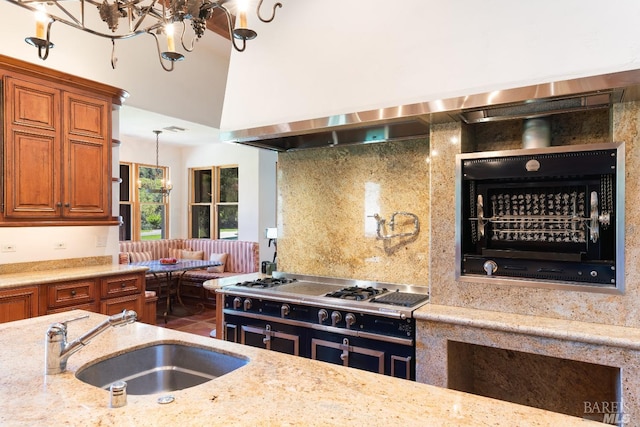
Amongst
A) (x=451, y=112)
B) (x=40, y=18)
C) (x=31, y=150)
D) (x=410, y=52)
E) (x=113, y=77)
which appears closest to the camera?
(x=40, y=18)

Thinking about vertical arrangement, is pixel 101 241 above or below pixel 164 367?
above

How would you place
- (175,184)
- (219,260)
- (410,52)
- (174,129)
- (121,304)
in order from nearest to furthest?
(410,52) < (121,304) < (174,129) < (219,260) < (175,184)

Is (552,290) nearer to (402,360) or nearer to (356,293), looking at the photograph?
(402,360)

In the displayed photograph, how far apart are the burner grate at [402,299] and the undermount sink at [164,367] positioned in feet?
4.20

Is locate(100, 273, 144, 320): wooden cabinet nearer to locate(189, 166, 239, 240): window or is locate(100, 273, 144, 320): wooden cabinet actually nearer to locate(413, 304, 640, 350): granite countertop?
locate(413, 304, 640, 350): granite countertop

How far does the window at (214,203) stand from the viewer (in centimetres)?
792

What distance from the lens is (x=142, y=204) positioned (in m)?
7.72

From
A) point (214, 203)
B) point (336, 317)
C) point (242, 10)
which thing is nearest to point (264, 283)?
point (336, 317)

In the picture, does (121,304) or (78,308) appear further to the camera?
(121,304)

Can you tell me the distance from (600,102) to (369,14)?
56.4 inches

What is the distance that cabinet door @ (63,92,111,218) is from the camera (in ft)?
12.6

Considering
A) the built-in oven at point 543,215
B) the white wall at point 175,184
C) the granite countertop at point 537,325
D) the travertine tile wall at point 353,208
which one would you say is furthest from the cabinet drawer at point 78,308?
the white wall at point 175,184

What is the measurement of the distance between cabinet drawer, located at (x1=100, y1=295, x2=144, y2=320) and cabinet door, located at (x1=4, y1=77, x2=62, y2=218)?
3.08 feet

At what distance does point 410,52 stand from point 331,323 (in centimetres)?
177
